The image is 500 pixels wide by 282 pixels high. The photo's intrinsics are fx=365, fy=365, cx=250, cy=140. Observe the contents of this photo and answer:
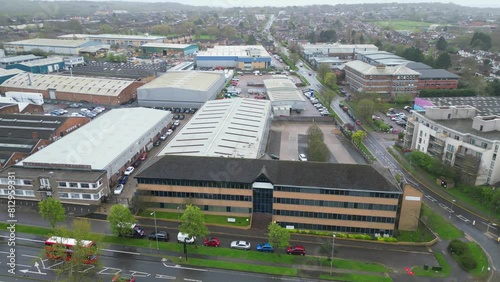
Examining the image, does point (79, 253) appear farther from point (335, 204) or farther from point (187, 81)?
point (187, 81)

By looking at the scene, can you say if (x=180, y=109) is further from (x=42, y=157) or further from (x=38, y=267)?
(x=38, y=267)

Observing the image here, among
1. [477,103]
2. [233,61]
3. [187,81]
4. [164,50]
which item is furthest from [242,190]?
[164,50]

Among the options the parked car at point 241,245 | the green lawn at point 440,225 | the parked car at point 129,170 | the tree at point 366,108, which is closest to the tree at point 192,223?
the parked car at point 241,245

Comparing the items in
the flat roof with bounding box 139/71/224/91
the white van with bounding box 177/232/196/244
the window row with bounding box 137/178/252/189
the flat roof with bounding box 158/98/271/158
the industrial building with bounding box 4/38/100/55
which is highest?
the industrial building with bounding box 4/38/100/55

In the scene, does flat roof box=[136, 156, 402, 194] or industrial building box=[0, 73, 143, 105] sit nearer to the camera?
flat roof box=[136, 156, 402, 194]

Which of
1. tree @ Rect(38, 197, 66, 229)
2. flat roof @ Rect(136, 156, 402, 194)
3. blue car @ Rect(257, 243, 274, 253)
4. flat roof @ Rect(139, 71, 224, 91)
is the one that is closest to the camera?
tree @ Rect(38, 197, 66, 229)

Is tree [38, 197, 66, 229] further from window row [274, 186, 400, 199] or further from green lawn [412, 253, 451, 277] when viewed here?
green lawn [412, 253, 451, 277]

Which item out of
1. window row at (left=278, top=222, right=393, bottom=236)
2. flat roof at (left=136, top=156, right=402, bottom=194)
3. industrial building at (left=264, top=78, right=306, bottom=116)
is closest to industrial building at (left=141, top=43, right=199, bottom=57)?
industrial building at (left=264, top=78, right=306, bottom=116)

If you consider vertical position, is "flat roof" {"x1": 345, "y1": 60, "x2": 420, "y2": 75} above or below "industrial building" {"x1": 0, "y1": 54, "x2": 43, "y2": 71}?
above
